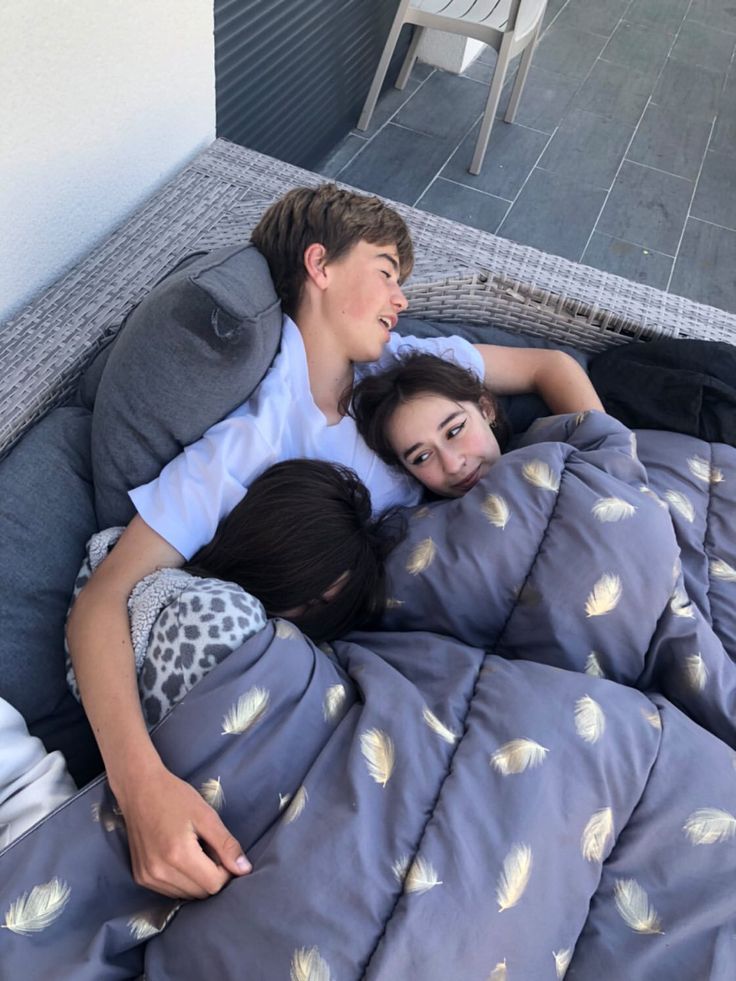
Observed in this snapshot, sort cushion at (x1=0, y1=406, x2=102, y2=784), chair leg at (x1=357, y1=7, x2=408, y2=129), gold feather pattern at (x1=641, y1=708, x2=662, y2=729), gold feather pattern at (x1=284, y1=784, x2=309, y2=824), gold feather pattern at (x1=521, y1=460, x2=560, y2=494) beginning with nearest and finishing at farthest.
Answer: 1. gold feather pattern at (x1=284, y1=784, x2=309, y2=824)
2. gold feather pattern at (x1=641, y1=708, x2=662, y2=729)
3. cushion at (x1=0, y1=406, x2=102, y2=784)
4. gold feather pattern at (x1=521, y1=460, x2=560, y2=494)
5. chair leg at (x1=357, y1=7, x2=408, y2=129)

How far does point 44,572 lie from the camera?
1.10 metres

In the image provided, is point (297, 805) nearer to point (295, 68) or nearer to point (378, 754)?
point (378, 754)

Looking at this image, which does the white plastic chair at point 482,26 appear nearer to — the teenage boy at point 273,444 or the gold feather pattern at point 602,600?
the teenage boy at point 273,444

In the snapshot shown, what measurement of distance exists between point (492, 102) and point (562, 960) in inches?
107

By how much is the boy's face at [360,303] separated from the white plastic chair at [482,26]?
70.2 inches

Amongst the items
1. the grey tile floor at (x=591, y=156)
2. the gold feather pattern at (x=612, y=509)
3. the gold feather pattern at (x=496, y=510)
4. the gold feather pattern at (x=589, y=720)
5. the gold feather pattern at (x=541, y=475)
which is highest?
the gold feather pattern at (x=612, y=509)

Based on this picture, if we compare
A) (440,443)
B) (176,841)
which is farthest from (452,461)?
(176,841)

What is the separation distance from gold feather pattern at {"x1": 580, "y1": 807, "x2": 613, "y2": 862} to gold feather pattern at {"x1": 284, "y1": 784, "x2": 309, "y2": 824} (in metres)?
0.29

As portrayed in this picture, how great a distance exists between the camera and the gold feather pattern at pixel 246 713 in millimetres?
896

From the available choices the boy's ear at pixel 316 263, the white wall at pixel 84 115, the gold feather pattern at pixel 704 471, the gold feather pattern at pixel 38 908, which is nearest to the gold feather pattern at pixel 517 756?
the gold feather pattern at pixel 38 908

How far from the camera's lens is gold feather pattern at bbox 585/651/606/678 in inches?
41.9

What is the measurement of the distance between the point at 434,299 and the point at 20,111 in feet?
2.55

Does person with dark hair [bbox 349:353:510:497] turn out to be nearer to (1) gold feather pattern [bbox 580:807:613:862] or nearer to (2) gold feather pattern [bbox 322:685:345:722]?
(2) gold feather pattern [bbox 322:685:345:722]

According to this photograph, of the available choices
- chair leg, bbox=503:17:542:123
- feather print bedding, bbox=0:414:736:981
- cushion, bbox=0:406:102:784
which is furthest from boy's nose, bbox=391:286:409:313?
chair leg, bbox=503:17:542:123
